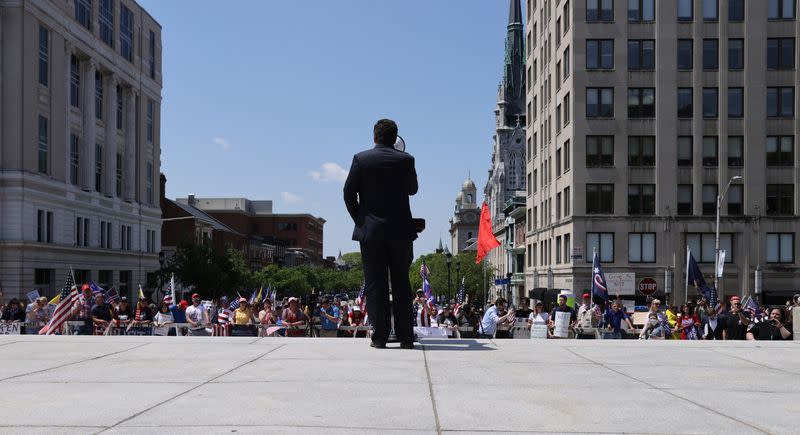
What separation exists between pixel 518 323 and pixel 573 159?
37946mm

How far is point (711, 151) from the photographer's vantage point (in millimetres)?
56750

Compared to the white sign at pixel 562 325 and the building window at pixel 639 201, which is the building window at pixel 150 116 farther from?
the white sign at pixel 562 325

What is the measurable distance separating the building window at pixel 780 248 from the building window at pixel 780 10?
1382 cm

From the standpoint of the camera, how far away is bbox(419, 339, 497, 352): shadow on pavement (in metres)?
9.89

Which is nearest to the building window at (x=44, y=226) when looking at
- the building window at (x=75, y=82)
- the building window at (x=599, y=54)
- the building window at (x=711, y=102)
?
the building window at (x=75, y=82)

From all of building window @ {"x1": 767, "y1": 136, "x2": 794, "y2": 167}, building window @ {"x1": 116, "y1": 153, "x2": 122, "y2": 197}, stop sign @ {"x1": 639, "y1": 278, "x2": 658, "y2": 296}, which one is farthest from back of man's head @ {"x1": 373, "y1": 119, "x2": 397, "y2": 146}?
building window @ {"x1": 116, "y1": 153, "x2": 122, "y2": 197}

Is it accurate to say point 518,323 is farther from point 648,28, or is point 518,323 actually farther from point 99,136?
point 99,136

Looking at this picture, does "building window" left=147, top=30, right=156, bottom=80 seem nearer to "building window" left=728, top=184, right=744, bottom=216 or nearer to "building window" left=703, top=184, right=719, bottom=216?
"building window" left=703, top=184, right=719, bottom=216

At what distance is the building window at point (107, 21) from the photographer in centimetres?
6353

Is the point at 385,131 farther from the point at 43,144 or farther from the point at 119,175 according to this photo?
the point at 119,175

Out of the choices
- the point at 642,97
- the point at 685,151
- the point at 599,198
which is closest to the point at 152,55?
the point at 599,198

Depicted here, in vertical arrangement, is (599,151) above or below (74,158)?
above

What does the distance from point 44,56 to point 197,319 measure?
40121 mm

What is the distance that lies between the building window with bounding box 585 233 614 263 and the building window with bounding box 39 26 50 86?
35980 millimetres
